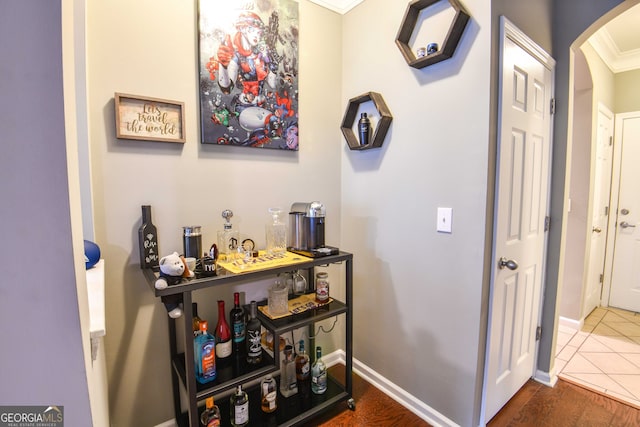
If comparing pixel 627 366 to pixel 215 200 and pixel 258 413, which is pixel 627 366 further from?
pixel 215 200

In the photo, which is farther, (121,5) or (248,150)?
(248,150)

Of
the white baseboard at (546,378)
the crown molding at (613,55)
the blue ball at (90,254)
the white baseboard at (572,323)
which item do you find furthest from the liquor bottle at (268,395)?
the crown molding at (613,55)

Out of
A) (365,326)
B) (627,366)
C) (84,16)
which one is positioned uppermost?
(84,16)

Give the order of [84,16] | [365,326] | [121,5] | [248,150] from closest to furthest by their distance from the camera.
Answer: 1. [84,16]
2. [121,5]
3. [248,150]
4. [365,326]

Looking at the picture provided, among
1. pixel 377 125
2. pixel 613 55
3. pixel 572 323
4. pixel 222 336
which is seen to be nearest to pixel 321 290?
pixel 222 336

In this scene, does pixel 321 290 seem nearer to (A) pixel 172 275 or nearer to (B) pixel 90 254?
(A) pixel 172 275

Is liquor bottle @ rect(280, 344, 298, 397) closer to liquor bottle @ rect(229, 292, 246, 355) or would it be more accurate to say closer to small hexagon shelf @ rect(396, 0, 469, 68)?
liquor bottle @ rect(229, 292, 246, 355)

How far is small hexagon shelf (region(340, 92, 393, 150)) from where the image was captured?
67.1 inches

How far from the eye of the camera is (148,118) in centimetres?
133

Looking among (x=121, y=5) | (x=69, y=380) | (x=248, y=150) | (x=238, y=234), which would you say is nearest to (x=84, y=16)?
(x=121, y=5)

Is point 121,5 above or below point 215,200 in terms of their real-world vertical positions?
above

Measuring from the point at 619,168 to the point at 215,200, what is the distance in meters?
4.02

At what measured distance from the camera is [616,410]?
1.68 meters

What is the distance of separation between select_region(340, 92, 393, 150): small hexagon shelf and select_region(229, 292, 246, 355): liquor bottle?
1.17m
